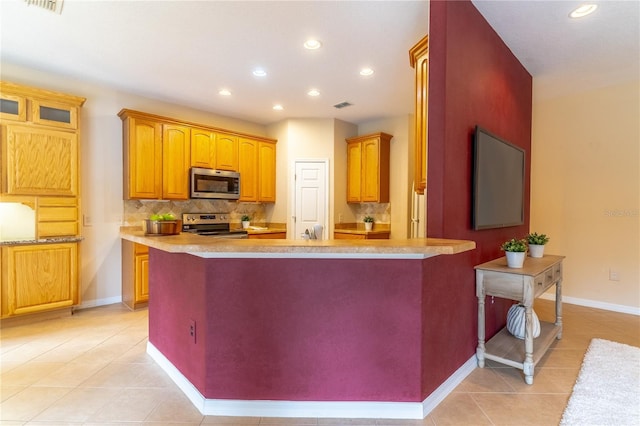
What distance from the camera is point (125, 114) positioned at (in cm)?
397

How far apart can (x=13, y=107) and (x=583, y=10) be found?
5.19m

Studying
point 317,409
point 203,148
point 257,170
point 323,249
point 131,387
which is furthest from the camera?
point 257,170

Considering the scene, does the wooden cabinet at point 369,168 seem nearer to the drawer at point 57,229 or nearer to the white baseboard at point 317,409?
the white baseboard at point 317,409

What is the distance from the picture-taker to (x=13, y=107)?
3.21m

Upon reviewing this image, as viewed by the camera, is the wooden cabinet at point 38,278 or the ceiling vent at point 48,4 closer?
the ceiling vent at point 48,4

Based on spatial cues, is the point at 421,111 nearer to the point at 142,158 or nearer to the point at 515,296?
the point at 515,296

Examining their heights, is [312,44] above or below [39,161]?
above

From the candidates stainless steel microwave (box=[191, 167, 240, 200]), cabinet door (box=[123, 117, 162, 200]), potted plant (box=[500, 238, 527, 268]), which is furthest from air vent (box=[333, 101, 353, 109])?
potted plant (box=[500, 238, 527, 268])

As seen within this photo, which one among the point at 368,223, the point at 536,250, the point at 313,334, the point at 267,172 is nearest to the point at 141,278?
the point at 267,172

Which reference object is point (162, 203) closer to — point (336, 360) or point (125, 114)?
point (125, 114)

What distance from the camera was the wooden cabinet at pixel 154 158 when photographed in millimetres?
4000

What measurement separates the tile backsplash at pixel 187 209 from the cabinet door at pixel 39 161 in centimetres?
80

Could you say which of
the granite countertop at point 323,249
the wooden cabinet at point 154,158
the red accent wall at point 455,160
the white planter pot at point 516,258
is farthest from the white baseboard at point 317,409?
the wooden cabinet at point 154,158

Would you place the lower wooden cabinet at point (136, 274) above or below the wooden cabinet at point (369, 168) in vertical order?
below
